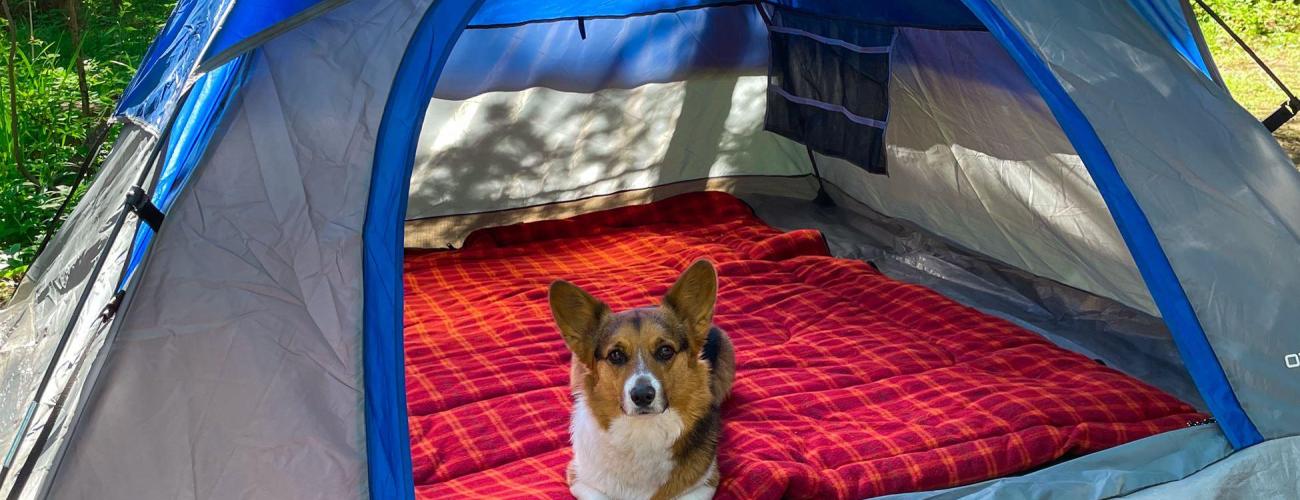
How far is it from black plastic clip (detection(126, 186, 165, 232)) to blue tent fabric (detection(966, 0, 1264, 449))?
198 cm

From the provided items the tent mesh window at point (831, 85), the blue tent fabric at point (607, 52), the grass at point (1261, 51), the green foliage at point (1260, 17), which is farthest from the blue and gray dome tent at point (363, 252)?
the green foliage at point (1260, 17)

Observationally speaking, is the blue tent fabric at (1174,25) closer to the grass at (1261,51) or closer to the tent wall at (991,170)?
the tent wall at (991,170)

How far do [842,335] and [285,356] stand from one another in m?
2.18

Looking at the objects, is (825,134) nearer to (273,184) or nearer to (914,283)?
(914,283)

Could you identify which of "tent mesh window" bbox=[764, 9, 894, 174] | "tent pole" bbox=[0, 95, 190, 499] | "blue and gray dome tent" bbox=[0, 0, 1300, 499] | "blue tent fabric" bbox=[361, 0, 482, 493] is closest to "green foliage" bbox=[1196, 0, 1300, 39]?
"tent mesh window" bbox=[764, 9, 894, 174]

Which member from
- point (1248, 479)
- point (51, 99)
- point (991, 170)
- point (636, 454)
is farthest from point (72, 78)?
point (1248, 479)

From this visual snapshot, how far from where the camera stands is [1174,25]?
3.13 metres

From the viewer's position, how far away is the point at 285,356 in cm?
238

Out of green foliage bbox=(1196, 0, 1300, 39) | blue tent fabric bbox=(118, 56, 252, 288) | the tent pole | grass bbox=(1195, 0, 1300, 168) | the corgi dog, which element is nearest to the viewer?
the tent pole

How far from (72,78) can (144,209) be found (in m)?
5.10

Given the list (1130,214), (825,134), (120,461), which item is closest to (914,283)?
(825,134)

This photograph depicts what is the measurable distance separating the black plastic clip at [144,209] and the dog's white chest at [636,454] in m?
1.11

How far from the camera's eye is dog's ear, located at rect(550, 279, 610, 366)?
2832 millimetres

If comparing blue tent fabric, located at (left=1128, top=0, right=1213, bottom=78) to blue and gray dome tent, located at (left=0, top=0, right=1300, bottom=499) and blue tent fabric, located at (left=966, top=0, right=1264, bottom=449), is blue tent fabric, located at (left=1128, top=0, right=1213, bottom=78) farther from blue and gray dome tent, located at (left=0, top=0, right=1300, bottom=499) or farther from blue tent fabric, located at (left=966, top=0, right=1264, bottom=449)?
blue tent fabric, located at (left=966, top=0, right=1264, bottom=449)
